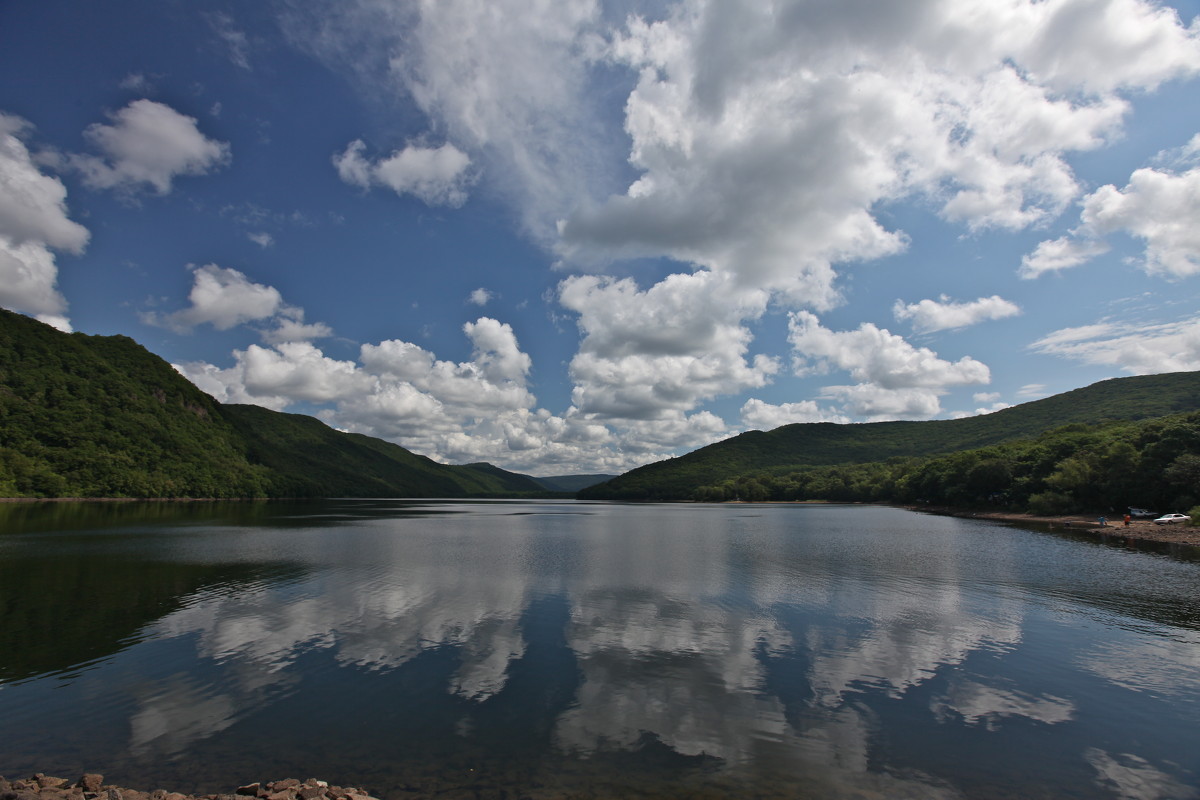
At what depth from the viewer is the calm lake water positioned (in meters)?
11.8

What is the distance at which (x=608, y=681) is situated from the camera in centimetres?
1733

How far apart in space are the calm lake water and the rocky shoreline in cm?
110

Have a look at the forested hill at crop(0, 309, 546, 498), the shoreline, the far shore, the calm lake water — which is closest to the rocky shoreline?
the calm lake water

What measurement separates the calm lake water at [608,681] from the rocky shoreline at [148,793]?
43.1 inches

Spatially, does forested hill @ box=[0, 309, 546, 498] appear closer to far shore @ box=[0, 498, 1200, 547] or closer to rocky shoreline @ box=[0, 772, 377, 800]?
far shore @ box=[0, 498, 1200, 547]

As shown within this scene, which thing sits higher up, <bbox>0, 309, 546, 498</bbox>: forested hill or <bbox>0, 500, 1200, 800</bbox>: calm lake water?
<bbox>0, 309, 546, 498</bbox>: forested hill

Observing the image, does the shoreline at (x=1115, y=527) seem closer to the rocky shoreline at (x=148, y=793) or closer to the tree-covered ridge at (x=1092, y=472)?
the tree-covered ridge at (x=1092, y=472)

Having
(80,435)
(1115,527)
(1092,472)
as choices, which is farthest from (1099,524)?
(80,435)

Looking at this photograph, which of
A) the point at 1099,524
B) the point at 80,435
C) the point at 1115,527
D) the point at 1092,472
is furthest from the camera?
the point at 80,435

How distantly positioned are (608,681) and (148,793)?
1157 centimetres

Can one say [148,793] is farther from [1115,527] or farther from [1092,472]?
[1092,472]

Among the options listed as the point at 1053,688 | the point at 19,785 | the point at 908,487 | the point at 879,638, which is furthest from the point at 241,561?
the point at 908,487

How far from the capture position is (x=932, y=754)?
12.6 m

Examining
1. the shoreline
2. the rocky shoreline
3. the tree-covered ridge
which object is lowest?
the shoreline
